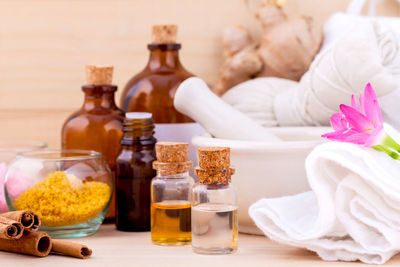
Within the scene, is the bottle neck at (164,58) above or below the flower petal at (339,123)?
above

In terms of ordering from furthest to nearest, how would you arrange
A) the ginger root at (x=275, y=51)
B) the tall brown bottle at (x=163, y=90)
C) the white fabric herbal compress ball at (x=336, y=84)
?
the ginger root at (x=275, y=51) < the tall brown bottle at (x=163, y=90) < the white fabric herbal compress ball at (x=336, y=84)

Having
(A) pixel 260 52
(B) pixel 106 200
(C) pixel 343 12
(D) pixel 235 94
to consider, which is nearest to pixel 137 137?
(B) pixel 106 200

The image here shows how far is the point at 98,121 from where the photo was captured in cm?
90

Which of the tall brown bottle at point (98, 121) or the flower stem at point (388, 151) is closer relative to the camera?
the flower stem at point (388, 151)

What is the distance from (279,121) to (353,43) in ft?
0.74

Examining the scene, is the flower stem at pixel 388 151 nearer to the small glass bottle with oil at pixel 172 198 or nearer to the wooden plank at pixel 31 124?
the small glass bottle with oil at pixel 172 198

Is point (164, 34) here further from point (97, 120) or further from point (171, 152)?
point (171, 152)

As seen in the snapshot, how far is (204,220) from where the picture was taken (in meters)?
0.69

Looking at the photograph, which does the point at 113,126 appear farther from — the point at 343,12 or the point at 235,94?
the point at 343,12

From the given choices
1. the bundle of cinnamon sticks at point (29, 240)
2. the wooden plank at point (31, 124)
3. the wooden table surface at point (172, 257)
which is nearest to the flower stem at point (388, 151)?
the wooden table surface at point (172, 257)

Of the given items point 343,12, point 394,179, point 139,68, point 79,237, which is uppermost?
point 343,12

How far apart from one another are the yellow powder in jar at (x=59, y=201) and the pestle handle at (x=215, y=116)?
17cm

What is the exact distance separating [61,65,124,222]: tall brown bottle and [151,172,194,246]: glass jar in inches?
7.2

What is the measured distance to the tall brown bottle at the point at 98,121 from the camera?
898 millimetres
